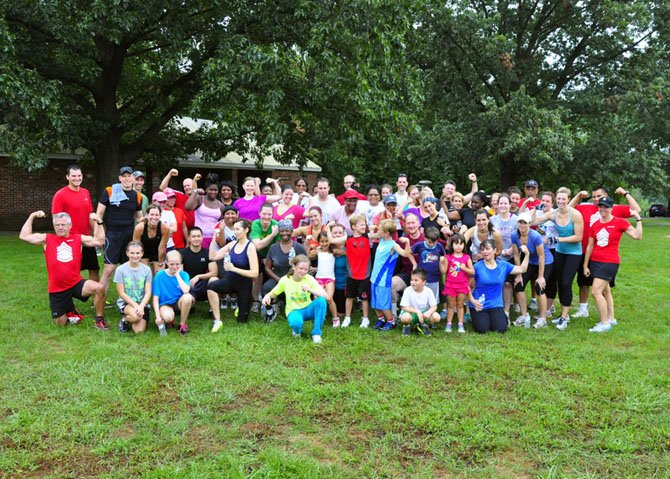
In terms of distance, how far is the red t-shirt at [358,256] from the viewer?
21.2 feet

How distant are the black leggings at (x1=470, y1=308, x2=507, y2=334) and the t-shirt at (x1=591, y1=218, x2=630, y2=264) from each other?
1.45m

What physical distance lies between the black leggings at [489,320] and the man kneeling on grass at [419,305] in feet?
1.65

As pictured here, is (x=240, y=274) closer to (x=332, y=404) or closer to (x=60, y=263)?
(x=60, y=263)

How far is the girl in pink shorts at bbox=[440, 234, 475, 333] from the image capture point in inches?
245

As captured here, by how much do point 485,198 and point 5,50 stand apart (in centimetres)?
1003

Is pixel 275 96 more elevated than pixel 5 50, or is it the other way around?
pixel 5 50

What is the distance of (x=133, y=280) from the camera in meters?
6.00

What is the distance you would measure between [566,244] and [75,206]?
21.5ft

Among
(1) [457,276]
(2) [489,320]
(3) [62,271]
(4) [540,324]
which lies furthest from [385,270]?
(3) [62,271]

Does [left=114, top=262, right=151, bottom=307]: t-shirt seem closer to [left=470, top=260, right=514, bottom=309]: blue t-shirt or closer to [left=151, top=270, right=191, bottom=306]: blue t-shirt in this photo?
[left=151, top=270, right=191, bottom=306]: blue t-shirt

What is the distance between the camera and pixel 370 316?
6945 millimetres

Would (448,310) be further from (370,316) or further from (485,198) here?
(485,198)

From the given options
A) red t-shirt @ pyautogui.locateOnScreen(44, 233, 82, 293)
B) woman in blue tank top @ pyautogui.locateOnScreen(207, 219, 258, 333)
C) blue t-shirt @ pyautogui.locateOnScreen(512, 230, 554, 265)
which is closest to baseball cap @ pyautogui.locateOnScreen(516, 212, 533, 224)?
blue t-shirt @ pyautogui.locateOnScreen(512, 230, 554, 265)

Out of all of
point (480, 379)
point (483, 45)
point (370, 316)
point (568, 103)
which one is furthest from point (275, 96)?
point (568, 103)
